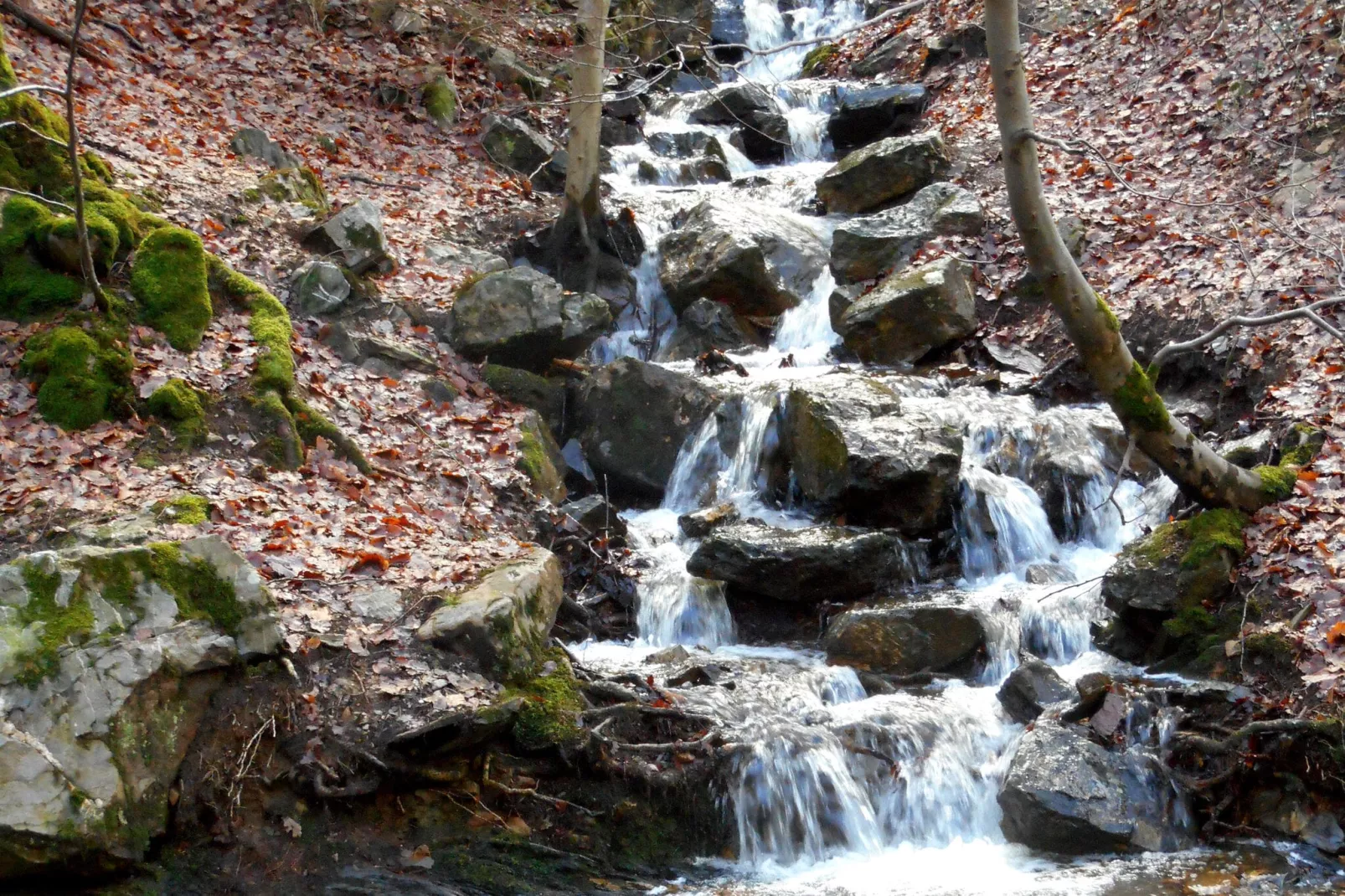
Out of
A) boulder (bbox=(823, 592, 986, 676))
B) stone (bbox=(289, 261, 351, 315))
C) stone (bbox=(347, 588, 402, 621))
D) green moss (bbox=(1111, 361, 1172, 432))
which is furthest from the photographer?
stone (bbox=(289, 261, 351, 315))

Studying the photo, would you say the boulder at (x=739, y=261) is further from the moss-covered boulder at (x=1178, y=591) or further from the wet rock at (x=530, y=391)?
the moss-covered boulder at (x=1178, y=591)

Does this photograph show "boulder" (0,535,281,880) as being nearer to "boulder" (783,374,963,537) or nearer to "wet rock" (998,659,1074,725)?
"wet rock" (998,659,1074,725)

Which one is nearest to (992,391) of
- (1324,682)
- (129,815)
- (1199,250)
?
(1199,250)

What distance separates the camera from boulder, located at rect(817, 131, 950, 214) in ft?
40.7

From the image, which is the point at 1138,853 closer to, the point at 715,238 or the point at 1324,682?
the point at 1324,682

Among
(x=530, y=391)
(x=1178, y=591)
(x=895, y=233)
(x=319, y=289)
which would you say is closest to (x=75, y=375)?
(x=319, y=289)

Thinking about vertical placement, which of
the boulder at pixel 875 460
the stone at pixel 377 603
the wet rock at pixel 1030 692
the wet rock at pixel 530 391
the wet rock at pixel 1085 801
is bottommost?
the wet rock at pixel 1085 801

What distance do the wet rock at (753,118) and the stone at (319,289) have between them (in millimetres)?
8017

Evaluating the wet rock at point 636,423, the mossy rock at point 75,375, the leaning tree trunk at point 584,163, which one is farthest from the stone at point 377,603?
the leaning tree trunk at point 584,163

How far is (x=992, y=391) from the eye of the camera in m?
9.28

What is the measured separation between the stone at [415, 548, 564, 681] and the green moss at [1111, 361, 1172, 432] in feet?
12.5

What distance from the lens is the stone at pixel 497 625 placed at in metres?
5.27

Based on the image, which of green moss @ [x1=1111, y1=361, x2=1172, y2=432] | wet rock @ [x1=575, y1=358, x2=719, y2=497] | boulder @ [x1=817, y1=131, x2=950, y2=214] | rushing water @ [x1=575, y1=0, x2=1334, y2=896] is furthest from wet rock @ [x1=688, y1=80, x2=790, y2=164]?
green moss @ [x1=1111, y1=361, x2=1172, y2=432]

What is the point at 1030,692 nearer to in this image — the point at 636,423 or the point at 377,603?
the point at 377,603
